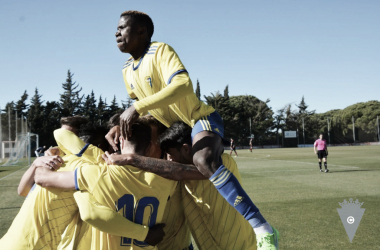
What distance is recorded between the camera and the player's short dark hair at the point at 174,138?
3.30 m

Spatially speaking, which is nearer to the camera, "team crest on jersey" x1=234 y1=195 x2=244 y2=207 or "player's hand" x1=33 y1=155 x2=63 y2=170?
"player's hand" x1=33 y1=155 x2=63 y2=170

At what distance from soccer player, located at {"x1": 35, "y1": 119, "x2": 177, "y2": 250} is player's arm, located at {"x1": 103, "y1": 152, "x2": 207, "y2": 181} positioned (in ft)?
0.15

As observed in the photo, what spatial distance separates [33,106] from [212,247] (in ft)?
213

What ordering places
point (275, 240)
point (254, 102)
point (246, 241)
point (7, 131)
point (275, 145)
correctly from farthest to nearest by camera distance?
point (254, 102)
point (275, 145)
point (7, 131)
point (246, 241)
point (275, 240)

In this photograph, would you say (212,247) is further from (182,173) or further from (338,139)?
(338,139)

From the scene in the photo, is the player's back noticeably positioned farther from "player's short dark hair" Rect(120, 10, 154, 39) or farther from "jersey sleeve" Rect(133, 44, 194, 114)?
"player's short dark hair" Rect(120, 10, 154, 39)

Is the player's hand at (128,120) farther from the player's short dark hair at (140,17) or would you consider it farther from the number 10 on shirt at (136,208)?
the player's short dark hair at (140,17)

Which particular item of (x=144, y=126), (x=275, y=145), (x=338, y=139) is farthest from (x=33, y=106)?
(x=144, y=126)

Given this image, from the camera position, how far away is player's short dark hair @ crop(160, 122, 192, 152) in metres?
3.30

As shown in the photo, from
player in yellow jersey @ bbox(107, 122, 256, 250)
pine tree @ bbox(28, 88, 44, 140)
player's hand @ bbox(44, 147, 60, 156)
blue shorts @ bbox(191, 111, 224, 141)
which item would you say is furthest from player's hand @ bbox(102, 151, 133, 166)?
pine tree @ bbox(28, 88, 44, 140)

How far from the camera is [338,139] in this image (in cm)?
7250

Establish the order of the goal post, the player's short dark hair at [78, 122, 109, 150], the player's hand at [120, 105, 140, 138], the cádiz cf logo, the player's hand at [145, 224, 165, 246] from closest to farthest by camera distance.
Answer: the player's hand at [145, 224, 165, 246]
the player's hand at [120, 105, 140, 138]
the player's short dark hair at [78, 122, 109, 150]
the cádiz cf logo
the goal post

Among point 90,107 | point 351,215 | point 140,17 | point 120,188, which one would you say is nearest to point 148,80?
point 140,17

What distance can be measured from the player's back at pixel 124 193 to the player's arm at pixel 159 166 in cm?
4
